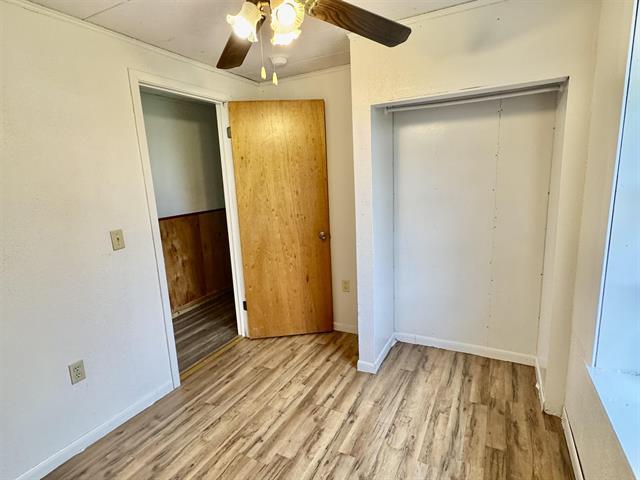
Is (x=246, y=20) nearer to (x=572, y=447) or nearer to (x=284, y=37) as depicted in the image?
(x=284, y=37)

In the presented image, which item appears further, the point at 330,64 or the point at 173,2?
the point at 330,64

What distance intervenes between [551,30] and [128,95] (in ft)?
7.54

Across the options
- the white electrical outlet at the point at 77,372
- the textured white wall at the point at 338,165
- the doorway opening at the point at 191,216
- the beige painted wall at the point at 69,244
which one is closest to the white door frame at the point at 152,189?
the beige painted wall at the point at 69,244

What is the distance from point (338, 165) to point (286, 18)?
164 cm

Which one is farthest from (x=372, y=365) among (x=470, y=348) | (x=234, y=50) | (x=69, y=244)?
(x=234, y=50)

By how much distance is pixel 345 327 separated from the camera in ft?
9.79

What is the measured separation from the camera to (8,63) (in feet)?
4.71

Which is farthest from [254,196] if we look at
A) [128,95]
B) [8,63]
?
[8,63]

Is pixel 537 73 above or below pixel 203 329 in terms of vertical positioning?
above

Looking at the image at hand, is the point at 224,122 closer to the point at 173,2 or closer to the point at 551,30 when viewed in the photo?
the point at 173,2

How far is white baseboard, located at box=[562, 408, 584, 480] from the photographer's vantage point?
143 cm

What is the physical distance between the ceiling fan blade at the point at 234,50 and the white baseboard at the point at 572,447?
2343mm

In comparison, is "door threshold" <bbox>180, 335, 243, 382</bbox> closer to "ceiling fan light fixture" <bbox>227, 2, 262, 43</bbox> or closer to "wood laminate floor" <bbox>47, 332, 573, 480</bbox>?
"wood laminate floor" <bbox>47, 332, 573, 480</bbox>

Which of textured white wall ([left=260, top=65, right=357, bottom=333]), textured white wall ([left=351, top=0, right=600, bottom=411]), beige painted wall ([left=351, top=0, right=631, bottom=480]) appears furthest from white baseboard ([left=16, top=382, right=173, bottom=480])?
textured white wall ([left=351, top=0, right=600, bottom=411])
